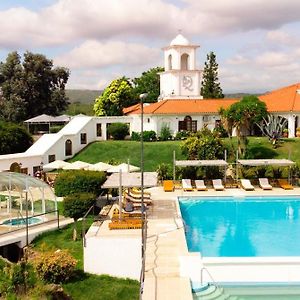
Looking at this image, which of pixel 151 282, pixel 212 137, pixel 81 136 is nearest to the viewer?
pixel 151 282

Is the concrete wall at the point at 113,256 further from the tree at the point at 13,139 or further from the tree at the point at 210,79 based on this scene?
the tree at the point at 210,79

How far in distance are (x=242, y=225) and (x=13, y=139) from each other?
23.9 m

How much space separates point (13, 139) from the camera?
131ft

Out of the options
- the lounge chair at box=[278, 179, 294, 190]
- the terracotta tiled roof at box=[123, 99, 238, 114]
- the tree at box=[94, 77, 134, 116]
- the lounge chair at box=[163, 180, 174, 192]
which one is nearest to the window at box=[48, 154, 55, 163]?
the terracotta tiled roof at box=[123, 99, 238, 114]

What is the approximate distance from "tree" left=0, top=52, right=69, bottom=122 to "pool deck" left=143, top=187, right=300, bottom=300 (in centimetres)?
3445

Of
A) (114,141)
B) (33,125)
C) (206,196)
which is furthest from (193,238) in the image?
(33,125)

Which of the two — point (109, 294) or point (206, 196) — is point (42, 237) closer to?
point (109, 294)

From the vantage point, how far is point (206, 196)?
27562 mm

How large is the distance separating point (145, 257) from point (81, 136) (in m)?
27.9

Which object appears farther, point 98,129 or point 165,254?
point 98,129

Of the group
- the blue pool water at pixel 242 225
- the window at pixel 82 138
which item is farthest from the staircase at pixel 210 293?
the window at pixel 82 138

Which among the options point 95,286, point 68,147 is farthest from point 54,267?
point 68,147

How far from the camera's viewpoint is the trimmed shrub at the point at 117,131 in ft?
145

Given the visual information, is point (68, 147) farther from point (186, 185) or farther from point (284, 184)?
point (284, 184)
